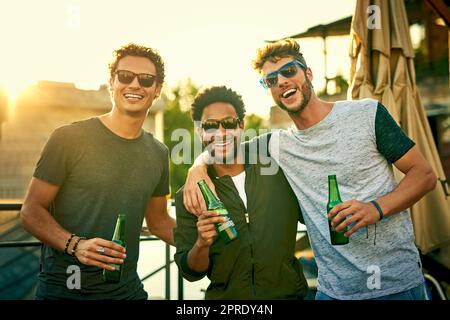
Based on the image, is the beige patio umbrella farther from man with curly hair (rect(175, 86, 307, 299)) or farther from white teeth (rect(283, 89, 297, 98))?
man with curly hair (rect(175, 86, 307, 299))

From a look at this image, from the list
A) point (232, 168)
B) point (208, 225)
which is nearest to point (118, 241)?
point (208, 225)

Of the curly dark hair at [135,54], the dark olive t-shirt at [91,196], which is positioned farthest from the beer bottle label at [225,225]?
the curly dark hair at [135,54]

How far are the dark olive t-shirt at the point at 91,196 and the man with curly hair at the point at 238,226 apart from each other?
1.19ft

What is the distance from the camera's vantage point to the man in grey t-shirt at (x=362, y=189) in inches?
98.6

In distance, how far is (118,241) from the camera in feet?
9.03

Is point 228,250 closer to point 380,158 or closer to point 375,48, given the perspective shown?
point 380,158

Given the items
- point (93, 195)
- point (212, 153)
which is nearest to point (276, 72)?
point (212, 153)

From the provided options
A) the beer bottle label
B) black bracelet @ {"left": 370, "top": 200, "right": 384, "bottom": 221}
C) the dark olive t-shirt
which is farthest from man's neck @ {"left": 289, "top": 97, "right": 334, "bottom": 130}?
the dark olive t-shirt

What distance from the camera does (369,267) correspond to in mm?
2523

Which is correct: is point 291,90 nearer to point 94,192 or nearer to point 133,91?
point 133,91

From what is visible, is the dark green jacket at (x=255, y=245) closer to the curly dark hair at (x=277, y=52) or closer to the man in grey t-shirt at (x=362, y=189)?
the man in grey t-shirt at (x=362, y=189)

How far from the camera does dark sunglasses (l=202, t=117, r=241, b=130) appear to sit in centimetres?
275

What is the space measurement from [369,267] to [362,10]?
226 cm

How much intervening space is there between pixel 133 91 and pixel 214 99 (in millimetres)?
548
